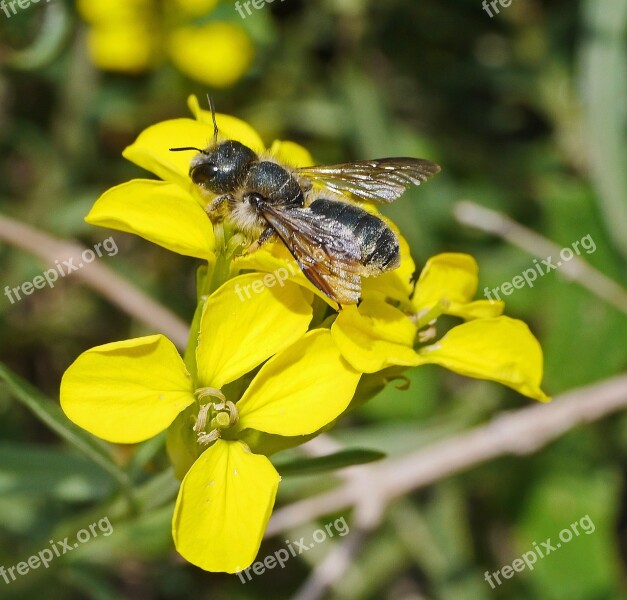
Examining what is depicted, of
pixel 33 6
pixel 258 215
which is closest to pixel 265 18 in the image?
pixel 33 6

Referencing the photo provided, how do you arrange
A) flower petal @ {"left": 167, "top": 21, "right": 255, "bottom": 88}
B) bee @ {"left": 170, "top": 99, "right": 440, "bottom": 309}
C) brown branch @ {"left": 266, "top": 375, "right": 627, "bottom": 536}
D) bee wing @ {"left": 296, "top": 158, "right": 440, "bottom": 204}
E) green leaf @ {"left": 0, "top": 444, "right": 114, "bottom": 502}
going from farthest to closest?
flower petal @ {"left": 167, "top": 21, "right": 255, "bottom": 88} → brown branch @ {"left": 266, "top": 375, "right": 627, "bottom": 536} → green leaf @ {"left": 0, "top": 444, "right": 114, "bottom": 502} → bee wing @ {"left": 296, "top": 158, "right": 440, "bottom": 204} → bee @ {"left": 170, "top": 99, "right": 440, "bottom": 309}

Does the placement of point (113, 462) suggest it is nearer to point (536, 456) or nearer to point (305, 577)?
point (305, 577)

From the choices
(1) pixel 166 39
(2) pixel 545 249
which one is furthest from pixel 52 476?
(1) pixel 166 39

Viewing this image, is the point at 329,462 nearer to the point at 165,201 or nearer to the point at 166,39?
the point at 165,201

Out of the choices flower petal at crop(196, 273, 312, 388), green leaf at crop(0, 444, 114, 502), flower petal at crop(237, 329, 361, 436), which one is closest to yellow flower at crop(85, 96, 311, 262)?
flower petal at crop(196, 273, 312, 388)

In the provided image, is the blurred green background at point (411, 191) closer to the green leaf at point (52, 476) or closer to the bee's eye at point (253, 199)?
the green leaf at point (52, 476)

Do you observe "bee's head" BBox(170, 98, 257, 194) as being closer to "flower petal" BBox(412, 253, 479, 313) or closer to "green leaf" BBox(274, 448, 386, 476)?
"flower petal" BBox(412, 253, 479, 313)

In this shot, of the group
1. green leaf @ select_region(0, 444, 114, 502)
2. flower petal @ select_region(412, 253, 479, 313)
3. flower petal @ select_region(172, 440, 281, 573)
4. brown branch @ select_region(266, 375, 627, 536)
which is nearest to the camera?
A: flower petal @ select_region(172, 440, 281, 573)
